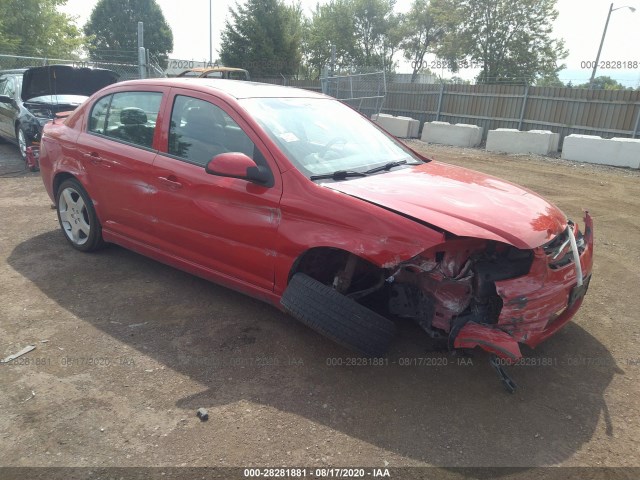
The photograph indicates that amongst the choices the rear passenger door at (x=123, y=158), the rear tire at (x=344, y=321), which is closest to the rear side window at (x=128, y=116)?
the rear passenger door at (x=123, y=158)

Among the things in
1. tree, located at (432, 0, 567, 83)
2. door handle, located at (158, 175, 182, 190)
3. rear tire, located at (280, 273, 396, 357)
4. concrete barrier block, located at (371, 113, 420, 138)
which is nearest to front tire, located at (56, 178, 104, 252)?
door handle, located at (158, 175, 182, 190)

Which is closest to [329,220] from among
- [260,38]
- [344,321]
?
[344,321]

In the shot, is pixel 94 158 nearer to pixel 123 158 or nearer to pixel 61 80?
pixel 123 158

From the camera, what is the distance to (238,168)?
314 cm

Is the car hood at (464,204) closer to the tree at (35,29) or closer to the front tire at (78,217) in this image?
the front tire at (78,217)

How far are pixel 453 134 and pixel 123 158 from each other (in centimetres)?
1396

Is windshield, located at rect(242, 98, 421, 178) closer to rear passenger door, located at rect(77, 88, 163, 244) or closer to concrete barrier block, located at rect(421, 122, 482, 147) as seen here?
rear passenger door, located at rect(77, 88, 163, 244)

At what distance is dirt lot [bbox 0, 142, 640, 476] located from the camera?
2.42m

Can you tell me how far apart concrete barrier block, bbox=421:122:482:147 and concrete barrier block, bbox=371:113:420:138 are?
82 centimetres

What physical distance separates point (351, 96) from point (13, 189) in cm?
1014

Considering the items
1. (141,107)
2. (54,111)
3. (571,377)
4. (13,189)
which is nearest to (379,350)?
(571,377)

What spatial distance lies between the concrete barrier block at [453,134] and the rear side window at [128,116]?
1349 cm

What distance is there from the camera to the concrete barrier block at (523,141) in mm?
14109

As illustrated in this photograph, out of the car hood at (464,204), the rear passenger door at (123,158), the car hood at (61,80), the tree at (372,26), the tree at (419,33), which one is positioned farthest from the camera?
the tree at (372,26)
